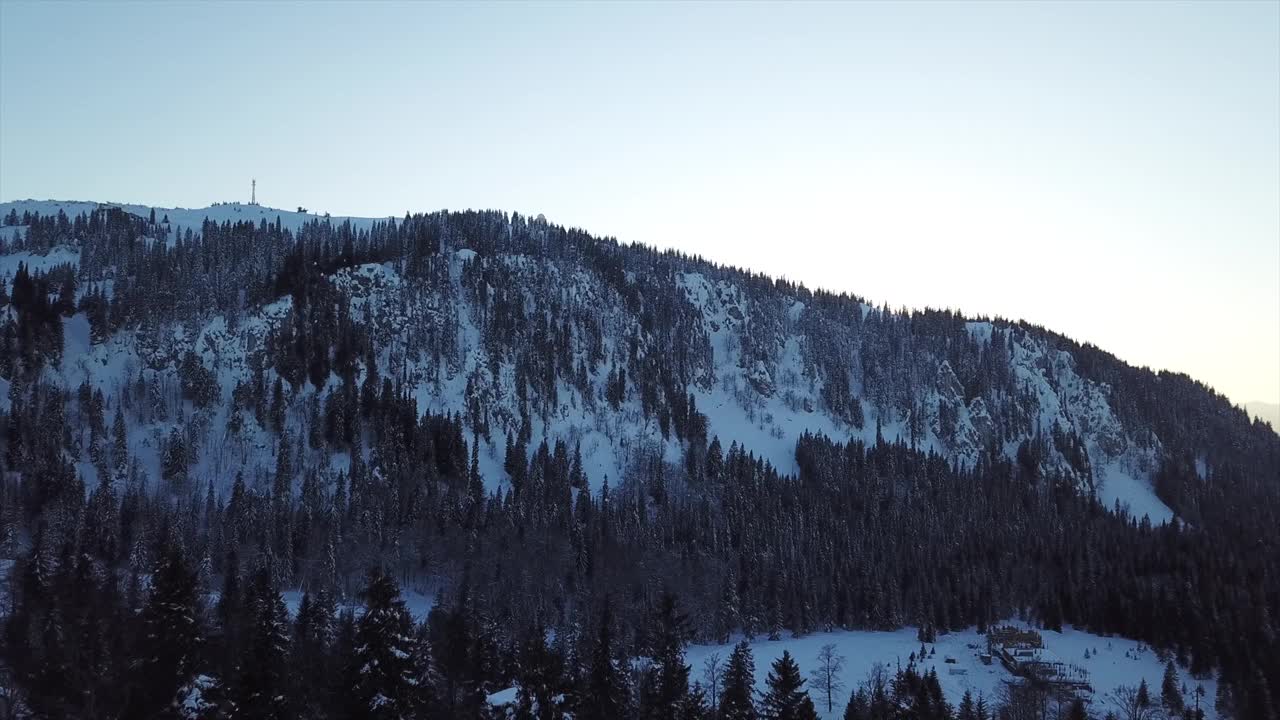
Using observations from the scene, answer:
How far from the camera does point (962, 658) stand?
140625 mm

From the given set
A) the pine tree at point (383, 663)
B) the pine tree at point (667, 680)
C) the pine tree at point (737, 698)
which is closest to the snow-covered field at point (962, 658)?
the pine tree at point (737, 698)

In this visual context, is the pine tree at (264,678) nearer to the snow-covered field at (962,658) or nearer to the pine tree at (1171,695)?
the snow-covered field at (962,658)

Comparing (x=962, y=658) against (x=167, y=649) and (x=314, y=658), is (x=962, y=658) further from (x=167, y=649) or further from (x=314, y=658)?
(x=167, y=649)

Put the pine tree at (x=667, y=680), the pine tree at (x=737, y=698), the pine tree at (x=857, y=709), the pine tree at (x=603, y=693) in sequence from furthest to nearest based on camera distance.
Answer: the pine tree at (x=857, y=709), the pine tree at (x=737, y=698), the pine tree at (x=603, y=693), the pine tree at (x=667, y=680)

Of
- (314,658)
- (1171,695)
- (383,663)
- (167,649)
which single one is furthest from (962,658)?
(167,649)

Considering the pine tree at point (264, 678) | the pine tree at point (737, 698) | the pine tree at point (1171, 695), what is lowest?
the pine tree at point (1171, 695)

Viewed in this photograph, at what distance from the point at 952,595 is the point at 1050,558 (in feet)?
104

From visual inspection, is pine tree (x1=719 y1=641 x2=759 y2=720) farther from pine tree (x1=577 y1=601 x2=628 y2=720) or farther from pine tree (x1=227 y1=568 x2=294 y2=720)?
pine tree (x1=227 y1=568 x2=294 y2=720)

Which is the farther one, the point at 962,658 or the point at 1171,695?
the point at 962,658

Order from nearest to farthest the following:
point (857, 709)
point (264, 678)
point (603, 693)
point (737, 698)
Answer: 1. point (264, 678)
2. point (603, 693)
3. point (737, 698)
4. point (857, 709)

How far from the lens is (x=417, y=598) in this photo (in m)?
158

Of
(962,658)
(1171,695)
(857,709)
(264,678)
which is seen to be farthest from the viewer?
(962,658)

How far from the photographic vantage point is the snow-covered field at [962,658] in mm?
125562

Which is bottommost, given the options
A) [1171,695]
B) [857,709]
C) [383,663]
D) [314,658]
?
[1171,695]
